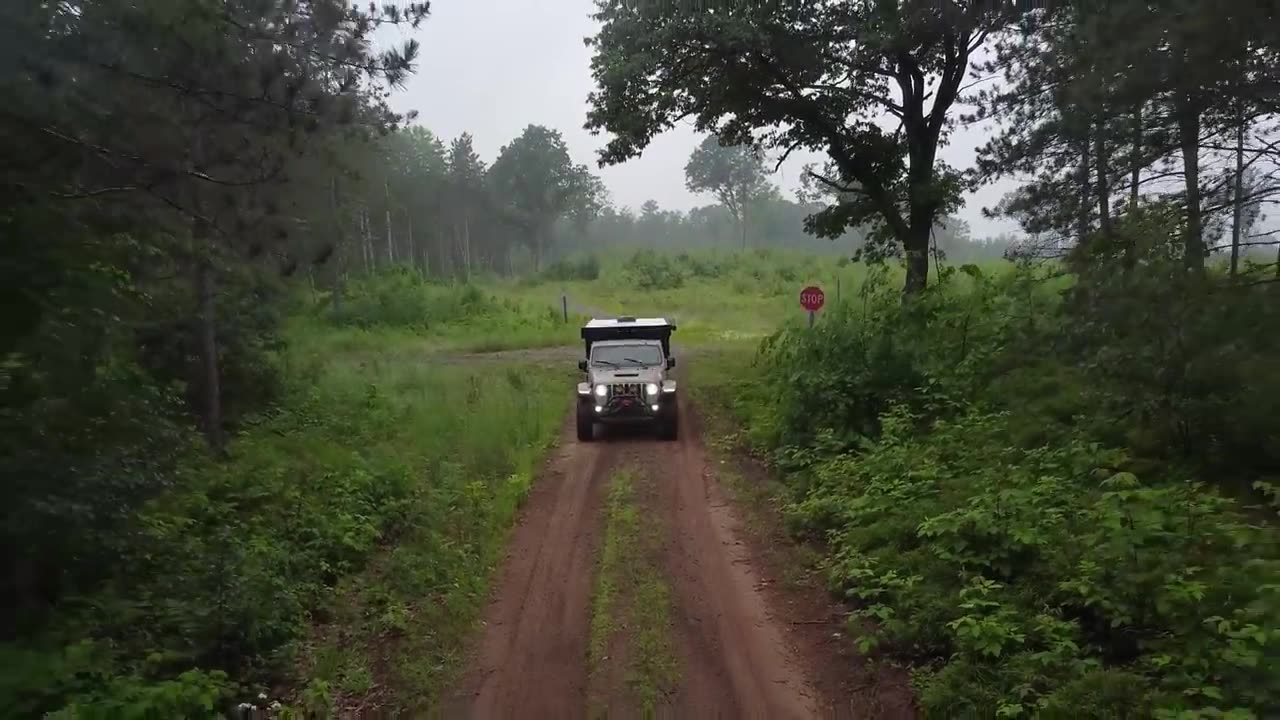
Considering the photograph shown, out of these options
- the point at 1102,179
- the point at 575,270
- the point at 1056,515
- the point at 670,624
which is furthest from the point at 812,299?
the point at 575,270

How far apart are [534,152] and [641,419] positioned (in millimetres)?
51516

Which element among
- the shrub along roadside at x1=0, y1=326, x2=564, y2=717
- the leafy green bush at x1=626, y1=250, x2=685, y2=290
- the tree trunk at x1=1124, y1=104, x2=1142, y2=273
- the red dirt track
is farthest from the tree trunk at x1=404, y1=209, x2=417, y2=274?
the tree trunk at x1=1124, y1=104, x2=1142, y2=273

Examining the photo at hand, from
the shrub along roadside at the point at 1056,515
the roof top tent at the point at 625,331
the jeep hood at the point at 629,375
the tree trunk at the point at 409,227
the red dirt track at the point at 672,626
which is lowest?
the red dirt track at the point at 672,626

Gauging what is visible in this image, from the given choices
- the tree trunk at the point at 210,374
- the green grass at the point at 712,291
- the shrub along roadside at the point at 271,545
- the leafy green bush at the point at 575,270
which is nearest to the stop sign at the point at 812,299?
the shrub along roadside at the point at 271,545

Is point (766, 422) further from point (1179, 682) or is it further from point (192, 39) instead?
point (192, 39)

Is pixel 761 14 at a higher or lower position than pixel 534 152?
lower

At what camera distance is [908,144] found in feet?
58.2

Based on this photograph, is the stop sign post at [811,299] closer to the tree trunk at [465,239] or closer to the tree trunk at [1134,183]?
the tree trunk at [1134,183]

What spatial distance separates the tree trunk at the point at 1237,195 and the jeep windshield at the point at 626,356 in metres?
8.96

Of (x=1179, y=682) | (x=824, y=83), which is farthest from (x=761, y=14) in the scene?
(x=1179, y=682)

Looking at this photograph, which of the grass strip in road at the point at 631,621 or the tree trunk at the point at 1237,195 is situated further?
the tree trunk at the point at 1237,195

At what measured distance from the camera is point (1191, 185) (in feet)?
28.7

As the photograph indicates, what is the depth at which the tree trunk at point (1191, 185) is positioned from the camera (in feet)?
25.5

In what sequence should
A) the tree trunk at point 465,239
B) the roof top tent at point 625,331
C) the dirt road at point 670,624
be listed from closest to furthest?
1. the dirt road at point 670,624
2. the roof top tent at point 625,331
3. the tree trunk at point 465,239
